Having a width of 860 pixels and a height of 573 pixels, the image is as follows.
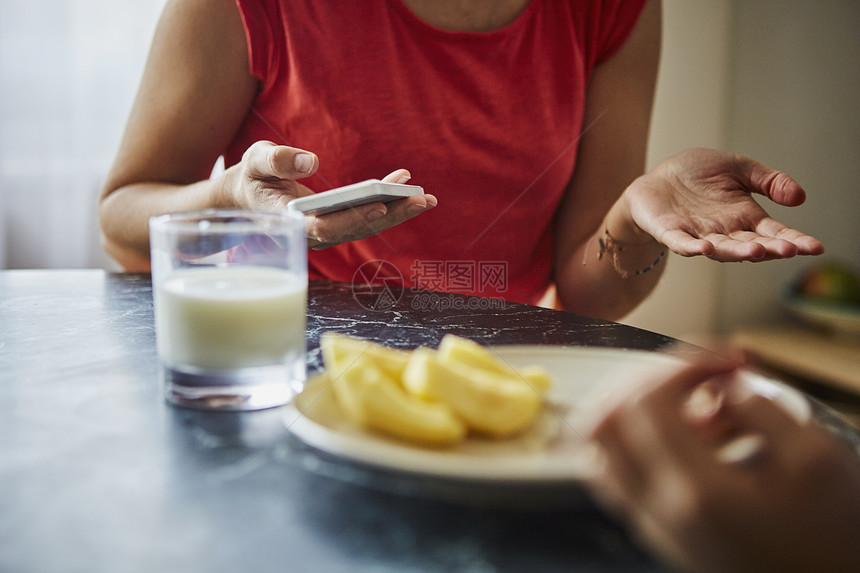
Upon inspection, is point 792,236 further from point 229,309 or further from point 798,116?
point 229,309

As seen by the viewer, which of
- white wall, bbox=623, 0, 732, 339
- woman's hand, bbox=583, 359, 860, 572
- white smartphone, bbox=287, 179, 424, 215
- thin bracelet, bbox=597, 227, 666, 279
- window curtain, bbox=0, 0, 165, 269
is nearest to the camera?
woman's hand, bbox=583, 359, 860, 572

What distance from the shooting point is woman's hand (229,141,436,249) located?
1.97 feet

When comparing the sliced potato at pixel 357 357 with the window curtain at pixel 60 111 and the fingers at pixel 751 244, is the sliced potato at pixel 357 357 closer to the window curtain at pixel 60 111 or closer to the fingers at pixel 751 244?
the fingers at pixel 751 244

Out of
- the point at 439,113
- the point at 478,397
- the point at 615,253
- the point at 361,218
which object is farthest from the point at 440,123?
the point at 478,397

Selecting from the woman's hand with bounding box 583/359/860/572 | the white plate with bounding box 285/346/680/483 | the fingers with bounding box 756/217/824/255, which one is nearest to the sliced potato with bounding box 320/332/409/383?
the white plate with bounding box 285/346/680/483

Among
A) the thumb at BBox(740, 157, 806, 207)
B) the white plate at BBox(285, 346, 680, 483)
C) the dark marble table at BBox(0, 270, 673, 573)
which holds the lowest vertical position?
the dark marble table at BBox(0, 270, 673, 573)

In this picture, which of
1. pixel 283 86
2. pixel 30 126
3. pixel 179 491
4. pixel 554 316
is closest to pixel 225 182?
pixel 283 86

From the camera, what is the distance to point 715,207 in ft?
2.23

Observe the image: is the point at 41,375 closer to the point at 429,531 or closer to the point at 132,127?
the point at 429,531

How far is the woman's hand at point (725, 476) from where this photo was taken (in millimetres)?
180

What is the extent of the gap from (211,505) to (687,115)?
2186 mm

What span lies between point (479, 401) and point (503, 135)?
79 centimetres

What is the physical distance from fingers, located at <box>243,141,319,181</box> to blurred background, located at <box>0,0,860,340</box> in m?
0.36

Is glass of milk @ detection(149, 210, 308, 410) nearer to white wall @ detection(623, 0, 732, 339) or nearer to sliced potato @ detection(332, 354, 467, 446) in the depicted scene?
sliced potato @ detection(332, 354, 467, 446)
